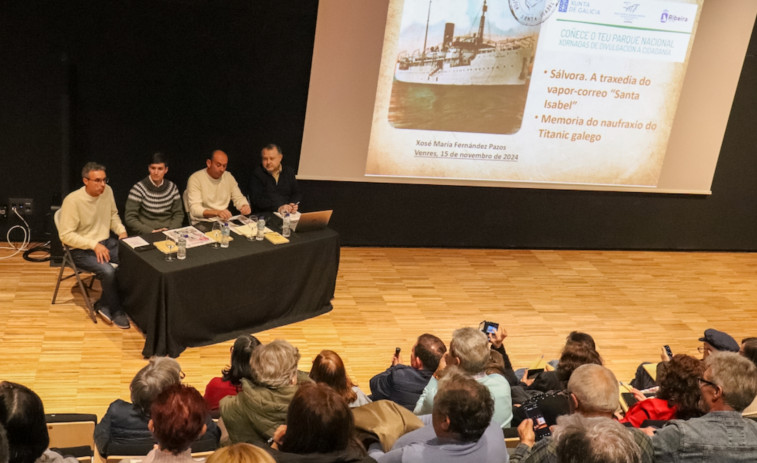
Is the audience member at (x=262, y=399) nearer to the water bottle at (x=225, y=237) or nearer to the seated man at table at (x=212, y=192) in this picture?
the water bottle at (x=225, y=237)

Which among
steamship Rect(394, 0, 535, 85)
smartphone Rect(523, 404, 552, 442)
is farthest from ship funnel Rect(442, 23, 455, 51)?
smartphone Rect(523, 404, 552, 442)

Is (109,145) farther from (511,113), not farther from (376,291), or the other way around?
(511,113)

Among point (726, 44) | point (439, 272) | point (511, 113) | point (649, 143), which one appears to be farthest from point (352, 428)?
point (726, 44)

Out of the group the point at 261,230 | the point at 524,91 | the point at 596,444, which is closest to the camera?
the point at 596,444

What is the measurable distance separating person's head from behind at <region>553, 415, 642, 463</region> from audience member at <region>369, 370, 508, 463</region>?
0.33 meters

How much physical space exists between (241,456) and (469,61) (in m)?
4.98

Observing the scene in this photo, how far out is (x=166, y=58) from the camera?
5.95m

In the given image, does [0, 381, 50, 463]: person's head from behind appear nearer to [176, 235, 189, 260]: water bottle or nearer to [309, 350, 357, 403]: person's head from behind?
[309, 350, 357, 403]: person's head from behind

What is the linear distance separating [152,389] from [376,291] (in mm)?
3287

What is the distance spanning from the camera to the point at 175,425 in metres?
2.45

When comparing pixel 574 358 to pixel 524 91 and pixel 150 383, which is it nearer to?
pixel 150 383

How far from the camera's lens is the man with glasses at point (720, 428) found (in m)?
2.64

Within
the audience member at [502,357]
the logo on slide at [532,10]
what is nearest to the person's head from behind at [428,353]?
the audience member at [502,357]

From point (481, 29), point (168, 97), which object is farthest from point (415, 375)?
point (481, 29)
